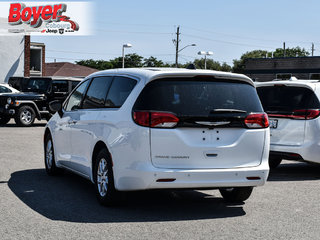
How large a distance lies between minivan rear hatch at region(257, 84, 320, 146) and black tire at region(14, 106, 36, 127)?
1313 cm

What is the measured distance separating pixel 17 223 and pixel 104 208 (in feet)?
4.00

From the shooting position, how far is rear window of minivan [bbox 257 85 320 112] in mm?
10070

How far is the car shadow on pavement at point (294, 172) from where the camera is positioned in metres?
10.2

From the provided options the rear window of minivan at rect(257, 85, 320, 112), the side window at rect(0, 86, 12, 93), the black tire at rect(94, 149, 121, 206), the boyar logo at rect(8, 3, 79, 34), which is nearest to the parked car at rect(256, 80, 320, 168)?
the rear window of minivan at rect(257, 85, 320, 112)

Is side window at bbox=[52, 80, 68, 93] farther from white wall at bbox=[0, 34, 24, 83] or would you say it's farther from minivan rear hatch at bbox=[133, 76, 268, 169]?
white wall at bbox=[0, 34, 24, 83]

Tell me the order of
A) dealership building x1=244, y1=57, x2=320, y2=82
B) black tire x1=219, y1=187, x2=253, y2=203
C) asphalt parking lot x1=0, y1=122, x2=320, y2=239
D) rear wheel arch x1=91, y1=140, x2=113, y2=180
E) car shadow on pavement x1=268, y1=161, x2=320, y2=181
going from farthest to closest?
dealership building x1=244, y1=57, x2=320, y2=82 → car shadow on pavement x1=268, y1=161, x2=320, y2=181 → black tire x1=219, y1=187, x2=253, y2=203 → rear wheel arch x1=91, y1=140, x2=113, y2=180 → asphalt parking lot x1=0, y1=122, x2=320, y2=239

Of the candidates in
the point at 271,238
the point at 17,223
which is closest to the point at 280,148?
the point at 271,238

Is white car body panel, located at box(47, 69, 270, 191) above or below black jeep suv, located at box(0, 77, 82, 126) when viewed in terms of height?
above

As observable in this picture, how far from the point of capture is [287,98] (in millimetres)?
10367

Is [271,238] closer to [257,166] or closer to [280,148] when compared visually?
[257,166]

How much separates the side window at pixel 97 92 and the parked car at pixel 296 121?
3795mm

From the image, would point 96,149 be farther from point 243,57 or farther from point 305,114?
point 243,57

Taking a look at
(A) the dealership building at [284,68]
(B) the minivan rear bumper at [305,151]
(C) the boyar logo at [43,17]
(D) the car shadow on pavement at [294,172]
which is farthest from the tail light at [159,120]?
(A) the dealership building at [284,68]

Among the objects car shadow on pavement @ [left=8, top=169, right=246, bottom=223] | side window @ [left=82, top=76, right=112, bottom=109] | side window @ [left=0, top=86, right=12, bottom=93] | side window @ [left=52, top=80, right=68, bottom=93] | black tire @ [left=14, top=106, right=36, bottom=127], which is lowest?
black tire @ [left=14, top=106, right=36, bottom=127]
